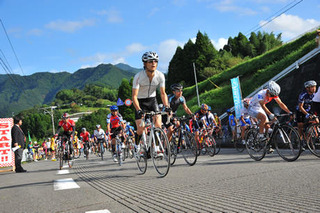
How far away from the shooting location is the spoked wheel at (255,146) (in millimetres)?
7531

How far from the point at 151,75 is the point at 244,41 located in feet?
206

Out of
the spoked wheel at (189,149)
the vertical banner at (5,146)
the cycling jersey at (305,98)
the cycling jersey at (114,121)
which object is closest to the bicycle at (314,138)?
the cycling jersey at (305,98)

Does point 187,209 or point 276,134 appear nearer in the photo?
point 187,209

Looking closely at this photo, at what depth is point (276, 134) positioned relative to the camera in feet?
24.1

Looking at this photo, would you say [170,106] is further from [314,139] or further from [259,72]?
[259,72]

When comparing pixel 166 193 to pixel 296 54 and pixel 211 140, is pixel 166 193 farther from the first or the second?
pixel 296 54

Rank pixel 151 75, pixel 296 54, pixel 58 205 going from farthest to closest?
pixel 296 54
pixel 151 75
pixel 58 205

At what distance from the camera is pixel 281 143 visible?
23.4 ft

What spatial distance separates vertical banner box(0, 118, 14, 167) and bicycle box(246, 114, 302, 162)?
1104 centimetres

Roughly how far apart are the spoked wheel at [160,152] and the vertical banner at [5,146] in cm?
1035

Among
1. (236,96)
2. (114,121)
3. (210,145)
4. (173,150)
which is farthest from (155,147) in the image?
(236,96)

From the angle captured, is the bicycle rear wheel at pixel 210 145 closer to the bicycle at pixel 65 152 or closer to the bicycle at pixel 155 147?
the bicycle at pixel 155 147

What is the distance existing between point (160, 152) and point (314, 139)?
3890mm

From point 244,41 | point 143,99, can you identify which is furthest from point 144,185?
point 244,41
